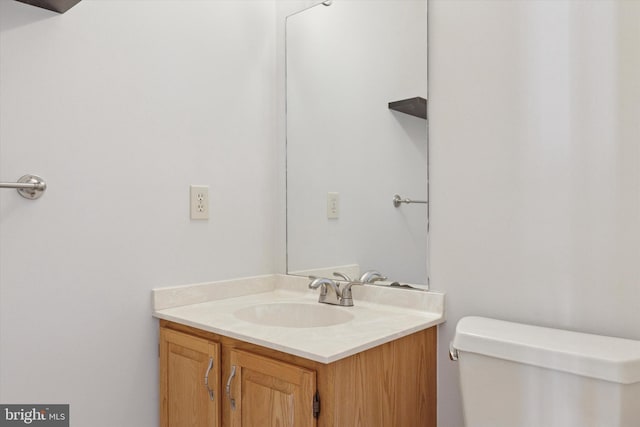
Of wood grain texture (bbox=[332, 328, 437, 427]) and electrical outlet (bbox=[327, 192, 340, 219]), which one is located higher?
electrical outlet (bbox=[327, 192, 340, 219])

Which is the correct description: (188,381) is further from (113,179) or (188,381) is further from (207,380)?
(113,179)

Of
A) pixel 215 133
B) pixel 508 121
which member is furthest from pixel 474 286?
pixel 215 133

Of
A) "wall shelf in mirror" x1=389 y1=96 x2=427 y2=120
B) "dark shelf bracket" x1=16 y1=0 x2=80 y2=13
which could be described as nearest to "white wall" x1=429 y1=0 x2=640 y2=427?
"wall shelf in mirror" x1=389 y1=96 x2=427 y2=120

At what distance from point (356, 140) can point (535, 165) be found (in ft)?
2.00

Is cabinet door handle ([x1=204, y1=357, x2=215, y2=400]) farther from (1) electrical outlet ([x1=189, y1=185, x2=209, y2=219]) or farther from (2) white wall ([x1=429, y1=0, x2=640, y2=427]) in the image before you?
(2) white wall ([x1=429, y1=0, x2=640, y2=427])

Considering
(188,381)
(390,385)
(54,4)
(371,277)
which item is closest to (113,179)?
(54,4)

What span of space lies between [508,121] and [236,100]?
0.94 metres

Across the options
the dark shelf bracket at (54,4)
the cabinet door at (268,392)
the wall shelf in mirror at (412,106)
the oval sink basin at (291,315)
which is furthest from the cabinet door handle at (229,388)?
the dark shelf bracket at (54,4)

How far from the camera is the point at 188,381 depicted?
132cm

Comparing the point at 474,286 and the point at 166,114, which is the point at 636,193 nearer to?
the point at 474,286

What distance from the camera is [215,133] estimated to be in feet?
5.18

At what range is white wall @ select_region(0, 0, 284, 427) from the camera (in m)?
1.16

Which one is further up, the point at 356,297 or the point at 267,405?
the point at 356,297

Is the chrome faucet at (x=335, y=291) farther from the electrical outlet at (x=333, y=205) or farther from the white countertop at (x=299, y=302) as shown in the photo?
the electrical outlet at (x=333, y=205)
